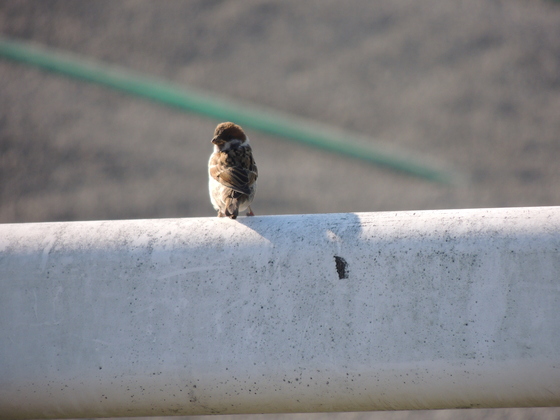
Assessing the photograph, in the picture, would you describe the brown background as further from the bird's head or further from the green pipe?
the bird's head

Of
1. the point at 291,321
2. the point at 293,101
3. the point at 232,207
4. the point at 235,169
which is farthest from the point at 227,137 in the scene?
the point at 293,101

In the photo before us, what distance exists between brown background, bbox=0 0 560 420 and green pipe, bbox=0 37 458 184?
18 cm

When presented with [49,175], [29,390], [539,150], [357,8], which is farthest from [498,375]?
[357,8]

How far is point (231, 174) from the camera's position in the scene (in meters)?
3.41

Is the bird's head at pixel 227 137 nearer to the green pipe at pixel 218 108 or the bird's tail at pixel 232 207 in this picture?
the bird's tail at pixel 232 207

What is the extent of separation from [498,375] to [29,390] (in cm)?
166

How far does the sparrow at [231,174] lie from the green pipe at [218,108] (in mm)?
4973

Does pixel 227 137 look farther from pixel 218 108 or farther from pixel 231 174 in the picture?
pixel 218 108

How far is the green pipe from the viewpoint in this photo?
28.2ft

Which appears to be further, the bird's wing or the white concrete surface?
the bird's wing

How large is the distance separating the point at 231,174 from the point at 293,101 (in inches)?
251

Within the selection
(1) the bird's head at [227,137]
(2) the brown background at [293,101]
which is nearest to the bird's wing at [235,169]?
(1) the bird's head at [227,137]

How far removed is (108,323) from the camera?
7.38ft

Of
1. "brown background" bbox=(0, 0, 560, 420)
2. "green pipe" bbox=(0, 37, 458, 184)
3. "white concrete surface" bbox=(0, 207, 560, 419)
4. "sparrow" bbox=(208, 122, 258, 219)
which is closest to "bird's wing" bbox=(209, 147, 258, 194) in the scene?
"sparrow" bbox=(208, 122, 258, 219)
